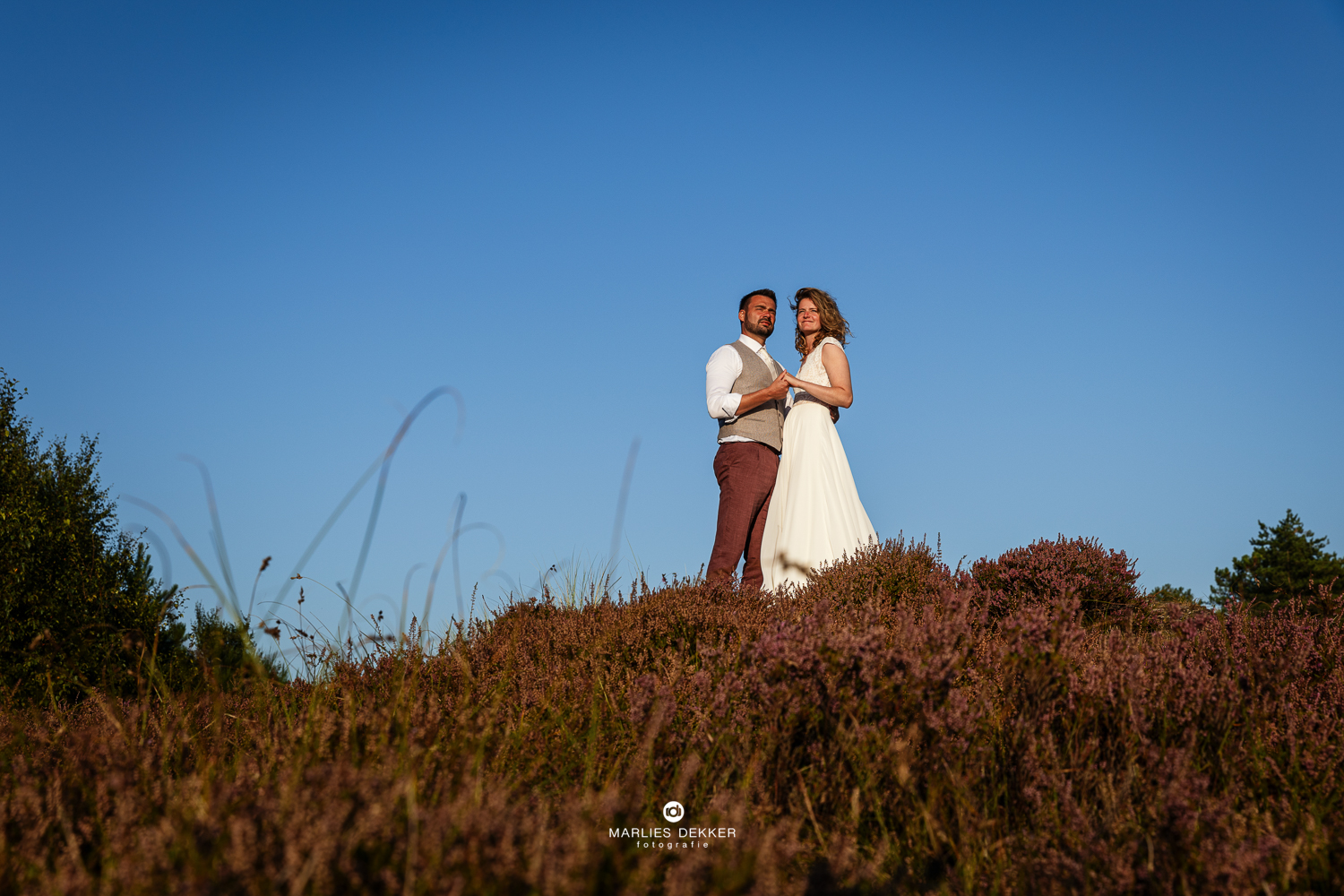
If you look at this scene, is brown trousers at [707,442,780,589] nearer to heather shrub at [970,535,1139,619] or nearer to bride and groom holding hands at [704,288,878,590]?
bride and groom holding hands at [704,288,878,590]

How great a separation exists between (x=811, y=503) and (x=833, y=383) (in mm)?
1153

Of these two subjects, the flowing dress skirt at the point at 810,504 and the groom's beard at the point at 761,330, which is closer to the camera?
the flowing dress skirt at the point at 810,504

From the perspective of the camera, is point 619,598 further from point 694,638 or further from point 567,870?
point 567,870

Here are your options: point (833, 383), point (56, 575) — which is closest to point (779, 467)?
point (833, 383)

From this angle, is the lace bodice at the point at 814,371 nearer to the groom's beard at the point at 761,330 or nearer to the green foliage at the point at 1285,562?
the groom's beard at the point at 761,330

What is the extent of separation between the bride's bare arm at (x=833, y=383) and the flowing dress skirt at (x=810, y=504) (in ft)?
0.67

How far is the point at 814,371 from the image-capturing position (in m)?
7.62

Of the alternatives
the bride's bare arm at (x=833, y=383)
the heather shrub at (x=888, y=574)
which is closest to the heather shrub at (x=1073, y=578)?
the heather shrub at (x=888, y=574)

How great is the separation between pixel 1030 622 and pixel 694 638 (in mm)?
2415

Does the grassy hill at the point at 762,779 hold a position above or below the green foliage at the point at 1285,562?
below

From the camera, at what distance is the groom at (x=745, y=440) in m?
7.28

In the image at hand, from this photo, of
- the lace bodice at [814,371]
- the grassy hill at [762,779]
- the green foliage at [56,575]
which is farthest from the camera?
the green foliage at [56,575]

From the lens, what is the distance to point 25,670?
10.3 meters

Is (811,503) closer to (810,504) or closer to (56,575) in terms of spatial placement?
(810,504)
